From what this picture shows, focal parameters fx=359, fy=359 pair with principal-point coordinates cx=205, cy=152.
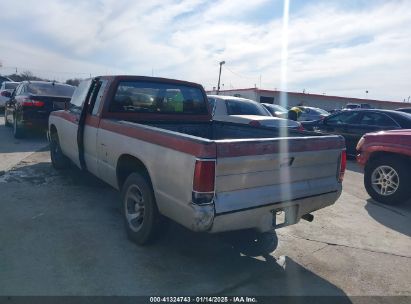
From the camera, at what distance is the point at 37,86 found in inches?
416

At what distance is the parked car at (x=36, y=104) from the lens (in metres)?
9.74

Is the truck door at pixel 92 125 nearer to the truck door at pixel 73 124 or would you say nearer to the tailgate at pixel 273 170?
the truck door at pixel 73 124

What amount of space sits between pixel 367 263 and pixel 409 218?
2048mm

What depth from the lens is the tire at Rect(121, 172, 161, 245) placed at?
3.68 metres

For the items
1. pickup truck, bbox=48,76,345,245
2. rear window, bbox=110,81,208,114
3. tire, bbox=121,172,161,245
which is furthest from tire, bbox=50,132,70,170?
tire, bbox=121,172,161,245

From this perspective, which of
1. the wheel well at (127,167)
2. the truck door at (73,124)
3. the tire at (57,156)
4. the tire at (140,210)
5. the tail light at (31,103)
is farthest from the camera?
the tail light at (31,103)

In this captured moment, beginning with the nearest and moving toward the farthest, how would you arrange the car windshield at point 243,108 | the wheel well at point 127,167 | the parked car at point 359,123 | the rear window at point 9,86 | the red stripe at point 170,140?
the red stripe at point 170,140 < the wheel well at point 127,167 < the parked car at point 359,123 < the car windshield at point 243,108 < the rear window at point 9,86

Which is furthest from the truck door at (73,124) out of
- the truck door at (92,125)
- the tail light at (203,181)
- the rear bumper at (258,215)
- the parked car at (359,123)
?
the parked car at (359,123)

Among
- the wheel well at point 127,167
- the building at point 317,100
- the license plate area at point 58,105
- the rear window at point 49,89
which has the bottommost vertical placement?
the wheel well at point 127,167

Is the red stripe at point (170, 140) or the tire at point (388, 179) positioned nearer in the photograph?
the red stripe at point (170, 140)

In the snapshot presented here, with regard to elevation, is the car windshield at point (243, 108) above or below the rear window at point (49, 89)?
below

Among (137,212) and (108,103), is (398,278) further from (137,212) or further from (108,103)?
(108,103)

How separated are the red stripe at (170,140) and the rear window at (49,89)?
7.02 m

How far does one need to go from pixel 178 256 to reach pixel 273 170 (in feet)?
4.60
